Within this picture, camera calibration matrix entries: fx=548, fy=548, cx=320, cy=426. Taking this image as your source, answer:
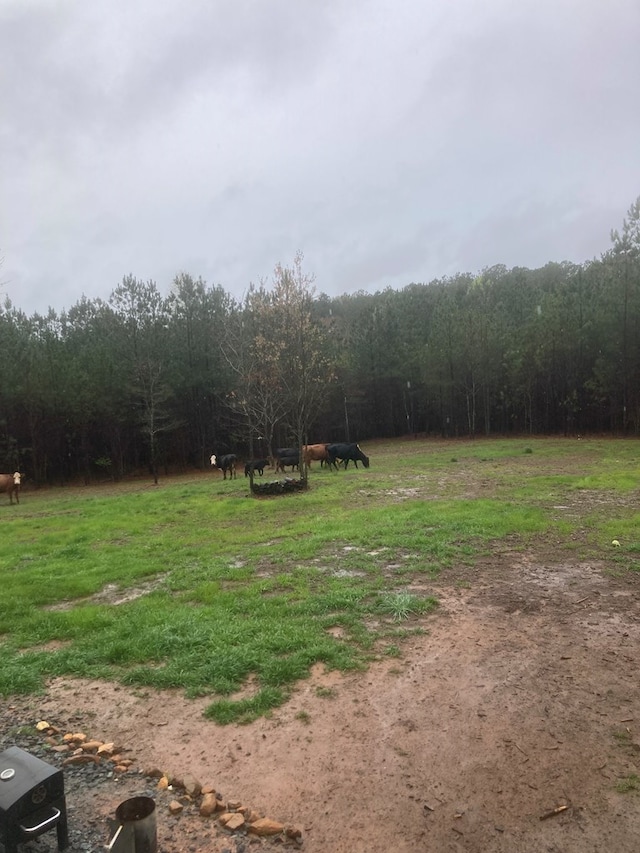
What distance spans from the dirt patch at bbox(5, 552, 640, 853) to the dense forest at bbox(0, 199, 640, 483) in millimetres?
16596

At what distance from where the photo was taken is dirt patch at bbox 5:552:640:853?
276 cm

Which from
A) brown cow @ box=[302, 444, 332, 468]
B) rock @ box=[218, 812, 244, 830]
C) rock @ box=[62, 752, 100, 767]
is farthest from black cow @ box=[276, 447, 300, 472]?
rock @ box=[218, 812, 244, 830]

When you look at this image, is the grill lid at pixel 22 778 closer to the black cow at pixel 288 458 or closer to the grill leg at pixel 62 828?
the grill leg at pixel 62 828

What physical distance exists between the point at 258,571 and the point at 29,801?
4830 mm

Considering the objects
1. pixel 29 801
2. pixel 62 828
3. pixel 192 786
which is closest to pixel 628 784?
pixel 192 786

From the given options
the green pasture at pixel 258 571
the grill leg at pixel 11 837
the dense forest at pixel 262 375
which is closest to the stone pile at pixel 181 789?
the green pasture at pixel 258 571

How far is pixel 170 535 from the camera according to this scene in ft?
34.8

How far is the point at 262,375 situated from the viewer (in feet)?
75.6

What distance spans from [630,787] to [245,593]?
13.8 ft

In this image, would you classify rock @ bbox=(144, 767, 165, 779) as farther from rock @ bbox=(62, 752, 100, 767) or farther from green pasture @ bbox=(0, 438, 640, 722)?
green pasture @ bbox=(0, 438, 640, 722)

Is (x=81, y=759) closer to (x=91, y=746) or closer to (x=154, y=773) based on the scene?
(x=91, y=746)

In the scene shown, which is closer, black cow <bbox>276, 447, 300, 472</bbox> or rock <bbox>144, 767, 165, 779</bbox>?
rock <bbox>144, 767, 165, 779</bbox>

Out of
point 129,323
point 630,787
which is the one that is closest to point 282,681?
point 630,787

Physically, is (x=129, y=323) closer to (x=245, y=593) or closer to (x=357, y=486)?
(x=357, y=486)
